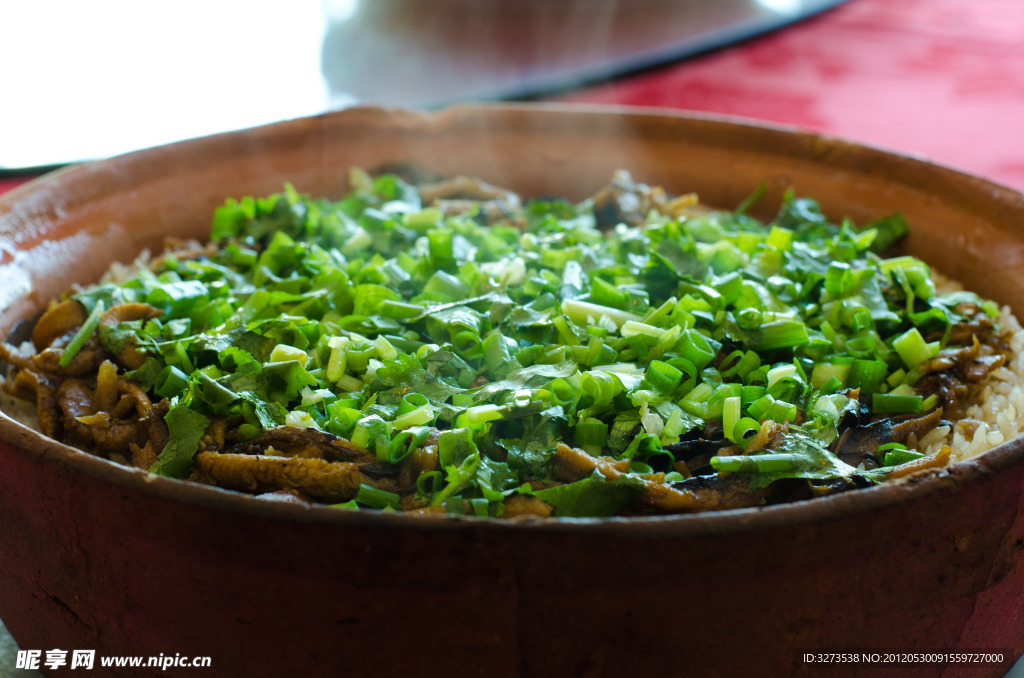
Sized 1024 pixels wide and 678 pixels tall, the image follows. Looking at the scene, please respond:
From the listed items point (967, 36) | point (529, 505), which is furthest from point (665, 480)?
point (967, 36)

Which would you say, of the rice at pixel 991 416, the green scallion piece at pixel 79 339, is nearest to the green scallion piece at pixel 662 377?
the rice at pixel 991 416

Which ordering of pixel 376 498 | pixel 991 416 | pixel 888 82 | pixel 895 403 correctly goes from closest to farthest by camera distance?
pixel 376 498, pixel 895 403, pixel 991 416, pixel 888 82

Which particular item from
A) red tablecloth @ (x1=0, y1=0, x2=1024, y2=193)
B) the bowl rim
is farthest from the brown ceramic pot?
red tablecloth @ (x1=0, y1=0, x2=1024, y2=193)

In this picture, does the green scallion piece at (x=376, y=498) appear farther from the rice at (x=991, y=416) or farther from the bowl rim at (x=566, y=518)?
the rice at (x=991, y=416)

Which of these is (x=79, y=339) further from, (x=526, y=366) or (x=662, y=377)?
(x=662, y=377)

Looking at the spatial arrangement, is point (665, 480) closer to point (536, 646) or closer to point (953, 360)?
point (536, 646)

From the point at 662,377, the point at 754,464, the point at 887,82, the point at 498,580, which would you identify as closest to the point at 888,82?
the point at 887,82
